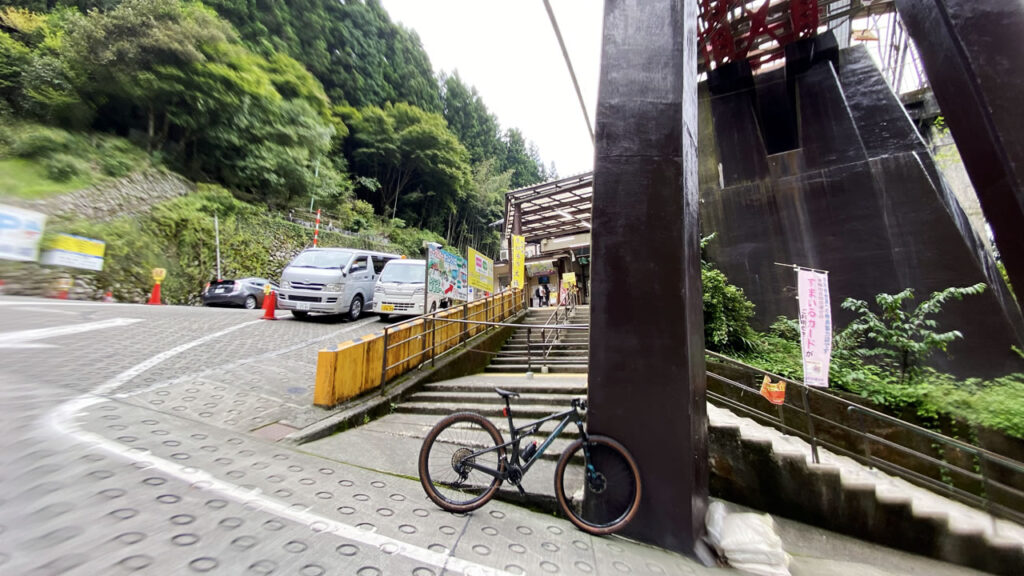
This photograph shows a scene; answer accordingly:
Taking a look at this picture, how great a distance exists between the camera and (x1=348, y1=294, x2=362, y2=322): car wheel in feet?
32.2

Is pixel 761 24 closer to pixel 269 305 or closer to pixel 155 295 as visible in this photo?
pixel 269 305

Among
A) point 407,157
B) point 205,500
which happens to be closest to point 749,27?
point 205,500

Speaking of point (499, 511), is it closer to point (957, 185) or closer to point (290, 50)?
point (957, 185)

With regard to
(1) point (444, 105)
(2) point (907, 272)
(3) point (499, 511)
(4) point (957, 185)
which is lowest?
(3) point (499, 511)

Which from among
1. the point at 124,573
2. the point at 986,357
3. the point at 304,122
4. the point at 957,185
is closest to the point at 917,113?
the point at 957,185

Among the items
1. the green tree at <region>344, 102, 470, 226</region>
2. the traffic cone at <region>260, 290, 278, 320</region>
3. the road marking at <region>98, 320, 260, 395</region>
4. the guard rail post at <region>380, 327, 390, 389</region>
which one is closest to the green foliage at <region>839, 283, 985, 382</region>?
the guard rail post at <region>380, 327, 390, 389</region>

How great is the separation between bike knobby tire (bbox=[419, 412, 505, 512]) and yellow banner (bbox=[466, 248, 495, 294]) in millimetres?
5755

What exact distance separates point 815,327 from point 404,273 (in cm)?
885

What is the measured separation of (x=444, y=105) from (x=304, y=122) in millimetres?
24761

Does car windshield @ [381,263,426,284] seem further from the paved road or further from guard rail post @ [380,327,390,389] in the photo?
the paved road

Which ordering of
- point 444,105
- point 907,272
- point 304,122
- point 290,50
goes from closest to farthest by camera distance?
point 907,272
point 304,122
point 290,50
point 444,105

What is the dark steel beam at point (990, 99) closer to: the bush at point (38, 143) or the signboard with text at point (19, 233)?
the signboard with text at point (19, 233)

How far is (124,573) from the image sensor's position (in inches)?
66.6

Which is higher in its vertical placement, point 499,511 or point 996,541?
point 499,511
